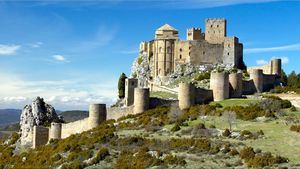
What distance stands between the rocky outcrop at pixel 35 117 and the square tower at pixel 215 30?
21.0 meters

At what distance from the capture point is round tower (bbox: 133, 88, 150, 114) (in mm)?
54031

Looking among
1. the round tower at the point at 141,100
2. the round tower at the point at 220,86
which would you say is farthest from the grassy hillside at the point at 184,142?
the round tower at the point at 220,86

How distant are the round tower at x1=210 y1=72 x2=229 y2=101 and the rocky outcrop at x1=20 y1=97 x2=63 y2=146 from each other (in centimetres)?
2242

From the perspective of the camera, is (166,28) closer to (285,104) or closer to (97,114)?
(97,114)

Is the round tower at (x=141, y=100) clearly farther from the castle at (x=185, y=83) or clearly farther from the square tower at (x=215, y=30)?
the square tower at (x=215, y=30)

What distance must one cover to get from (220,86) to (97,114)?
Answer: 12.3m

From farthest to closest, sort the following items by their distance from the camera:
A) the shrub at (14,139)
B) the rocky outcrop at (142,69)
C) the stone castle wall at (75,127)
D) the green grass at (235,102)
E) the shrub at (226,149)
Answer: the rocky outcrop at (142,69), the shrub at (14,139), the stone castle wall at (75,127), the green grass at (235,102), the shrub at (226,149)

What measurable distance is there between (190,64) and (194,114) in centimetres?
1710

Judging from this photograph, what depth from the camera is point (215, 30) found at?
68.8 m

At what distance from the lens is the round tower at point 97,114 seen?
186 ft

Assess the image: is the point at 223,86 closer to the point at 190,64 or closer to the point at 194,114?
the point at 194,114

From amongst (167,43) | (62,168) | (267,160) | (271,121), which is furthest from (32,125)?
(267,160)

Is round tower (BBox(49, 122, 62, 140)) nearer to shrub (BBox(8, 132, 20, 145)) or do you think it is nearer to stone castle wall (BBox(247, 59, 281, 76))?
shrub (BBox(8, 132, 20, 145))

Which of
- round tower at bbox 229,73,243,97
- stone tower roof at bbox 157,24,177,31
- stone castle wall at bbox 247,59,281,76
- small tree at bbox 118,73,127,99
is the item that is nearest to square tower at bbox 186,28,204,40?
stone tower roof at bbox 157,24,177,31
